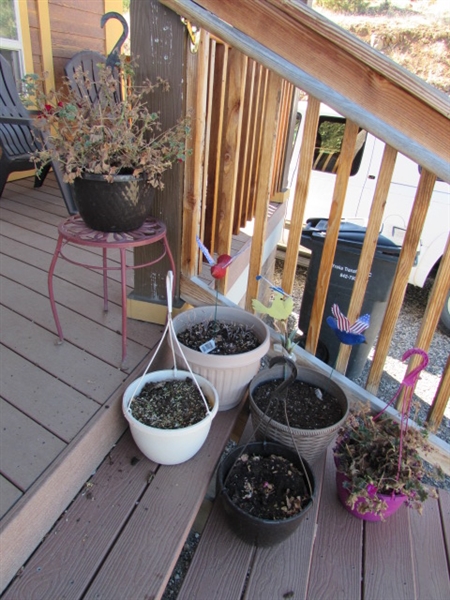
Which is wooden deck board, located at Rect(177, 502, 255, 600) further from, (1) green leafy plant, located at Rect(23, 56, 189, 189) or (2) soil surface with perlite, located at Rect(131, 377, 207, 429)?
(1) green leafy plant, located at Rect(23, 56, 189, 189)

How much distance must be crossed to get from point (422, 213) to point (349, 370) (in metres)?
1.88

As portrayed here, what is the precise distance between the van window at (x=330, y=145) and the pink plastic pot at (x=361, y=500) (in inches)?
122

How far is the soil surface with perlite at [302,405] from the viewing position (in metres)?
1.46

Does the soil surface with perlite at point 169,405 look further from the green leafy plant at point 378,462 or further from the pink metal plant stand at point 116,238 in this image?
the green leafy plant at point 378,462

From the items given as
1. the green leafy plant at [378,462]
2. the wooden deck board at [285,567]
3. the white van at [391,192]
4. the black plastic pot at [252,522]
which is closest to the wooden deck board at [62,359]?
the black plastic pot at [252,522]

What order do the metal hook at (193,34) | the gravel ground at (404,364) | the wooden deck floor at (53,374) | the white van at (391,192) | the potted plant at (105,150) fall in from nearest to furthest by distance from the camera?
the wooden deck floor at (53,374) < the potted plant at (105,150) < the metal hook at (193,34) < the gravel ground at (404,364) < the white van at (391,192)

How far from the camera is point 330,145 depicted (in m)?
4.00

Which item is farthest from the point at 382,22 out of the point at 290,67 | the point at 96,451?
the point at 96,451

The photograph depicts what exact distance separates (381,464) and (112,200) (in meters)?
1.22

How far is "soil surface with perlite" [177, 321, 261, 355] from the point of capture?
1552mm

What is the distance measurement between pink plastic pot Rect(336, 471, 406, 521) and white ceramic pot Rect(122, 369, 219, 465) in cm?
49

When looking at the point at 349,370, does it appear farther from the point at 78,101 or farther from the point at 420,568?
the point at 78,101

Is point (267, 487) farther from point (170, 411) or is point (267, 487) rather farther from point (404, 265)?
point (404, 265)

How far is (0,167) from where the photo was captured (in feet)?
9.06
